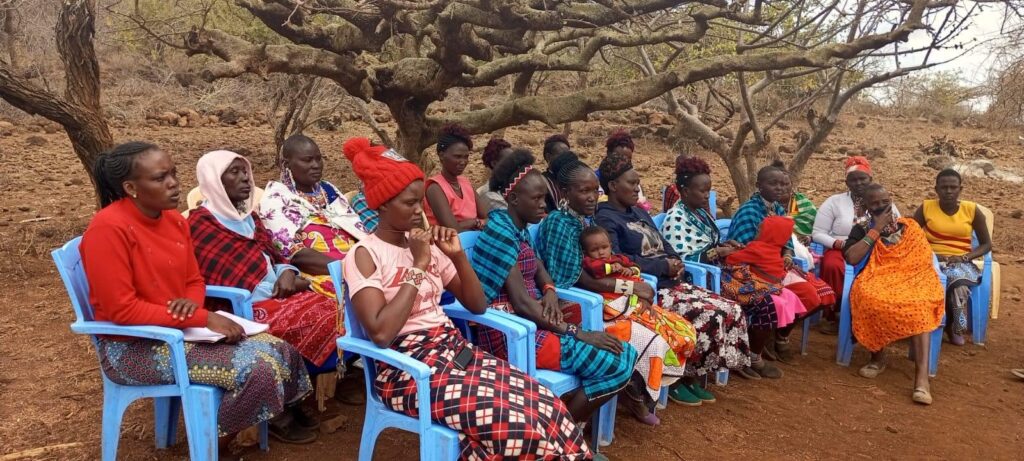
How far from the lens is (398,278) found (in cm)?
285

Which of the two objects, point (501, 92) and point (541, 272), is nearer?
point (541, 272)

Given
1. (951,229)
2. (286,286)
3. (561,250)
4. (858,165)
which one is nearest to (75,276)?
(286,286)

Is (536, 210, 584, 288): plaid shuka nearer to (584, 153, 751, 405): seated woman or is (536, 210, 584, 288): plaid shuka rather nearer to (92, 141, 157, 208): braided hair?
(584, 153, 751, 405): seated woman

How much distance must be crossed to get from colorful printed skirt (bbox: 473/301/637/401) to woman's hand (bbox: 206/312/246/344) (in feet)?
3.54

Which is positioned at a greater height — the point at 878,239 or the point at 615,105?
the point at 615,105

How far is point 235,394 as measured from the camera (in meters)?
2.95

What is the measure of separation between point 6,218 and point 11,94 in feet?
10.0

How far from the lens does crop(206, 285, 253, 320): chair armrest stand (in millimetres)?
3395

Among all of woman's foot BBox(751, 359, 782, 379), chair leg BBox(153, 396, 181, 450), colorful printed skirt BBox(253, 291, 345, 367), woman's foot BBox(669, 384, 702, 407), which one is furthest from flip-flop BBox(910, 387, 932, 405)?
chair leg BBox(153, 396, 181, 450)

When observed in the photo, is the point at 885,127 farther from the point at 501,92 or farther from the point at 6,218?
the point at 6,218

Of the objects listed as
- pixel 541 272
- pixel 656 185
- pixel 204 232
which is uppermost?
pixel 204 232

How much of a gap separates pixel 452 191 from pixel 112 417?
2567mm

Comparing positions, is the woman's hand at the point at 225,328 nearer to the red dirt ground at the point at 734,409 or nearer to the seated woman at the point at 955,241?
the red dirt ground at the point at 734,409

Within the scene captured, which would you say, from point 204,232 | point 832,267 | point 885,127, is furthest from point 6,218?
point 885,127
